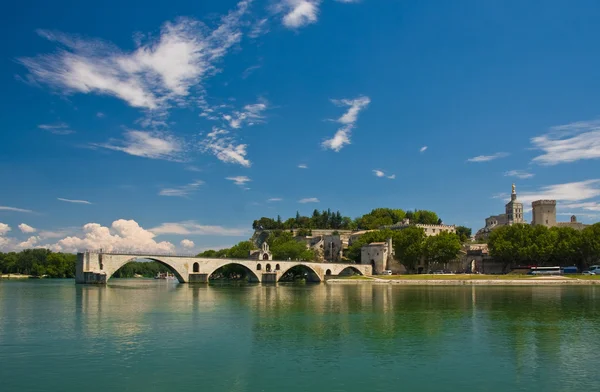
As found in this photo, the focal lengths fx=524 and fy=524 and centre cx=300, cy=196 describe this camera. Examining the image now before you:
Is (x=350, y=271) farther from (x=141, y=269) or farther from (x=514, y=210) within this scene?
(x=141, y=269)

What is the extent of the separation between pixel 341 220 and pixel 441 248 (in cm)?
5739

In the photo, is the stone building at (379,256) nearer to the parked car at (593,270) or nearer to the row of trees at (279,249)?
the row of trees at (279,249)

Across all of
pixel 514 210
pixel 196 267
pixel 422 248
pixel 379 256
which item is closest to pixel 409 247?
pixel 422 248

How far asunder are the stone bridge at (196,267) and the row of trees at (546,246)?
2675cm

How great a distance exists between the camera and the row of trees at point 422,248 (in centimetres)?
9331

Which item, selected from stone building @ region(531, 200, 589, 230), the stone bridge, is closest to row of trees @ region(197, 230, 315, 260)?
the stone bridge

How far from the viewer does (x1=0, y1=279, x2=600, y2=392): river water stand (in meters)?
15.9

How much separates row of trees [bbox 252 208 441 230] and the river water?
108m

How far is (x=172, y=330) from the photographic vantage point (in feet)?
85.3

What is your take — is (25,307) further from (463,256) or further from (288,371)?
(463,256)

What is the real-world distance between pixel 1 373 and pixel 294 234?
121560 mm

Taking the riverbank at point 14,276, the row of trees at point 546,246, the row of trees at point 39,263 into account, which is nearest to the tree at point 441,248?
the row of trees at point 546,246

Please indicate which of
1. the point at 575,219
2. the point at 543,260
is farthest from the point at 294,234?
the point at 575,219

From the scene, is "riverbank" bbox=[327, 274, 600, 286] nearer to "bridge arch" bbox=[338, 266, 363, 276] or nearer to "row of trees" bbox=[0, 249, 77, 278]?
"bridge arch" bbox=[338, 266, 363, 276]
